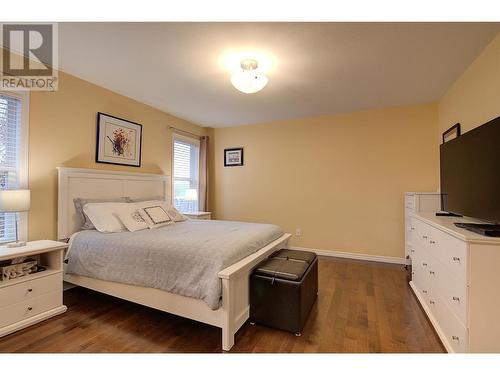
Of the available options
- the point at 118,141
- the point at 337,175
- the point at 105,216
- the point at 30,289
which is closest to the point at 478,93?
the point at 337,175

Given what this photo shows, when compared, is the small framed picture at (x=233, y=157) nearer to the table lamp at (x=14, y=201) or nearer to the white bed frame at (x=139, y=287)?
the white bed frame at (x=139, y=287)

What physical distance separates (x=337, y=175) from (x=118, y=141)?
327cm

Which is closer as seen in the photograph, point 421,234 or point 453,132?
point 421,234

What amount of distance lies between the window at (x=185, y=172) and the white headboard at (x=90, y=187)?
26.4 inches

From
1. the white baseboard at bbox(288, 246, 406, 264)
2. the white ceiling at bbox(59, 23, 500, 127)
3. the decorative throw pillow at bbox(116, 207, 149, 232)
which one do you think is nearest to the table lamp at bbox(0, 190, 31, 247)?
the decorative throw pillow at bbox(116, 207, 149, 232)

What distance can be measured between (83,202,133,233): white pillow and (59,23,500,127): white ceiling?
1430 millimetres

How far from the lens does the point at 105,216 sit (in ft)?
8.11

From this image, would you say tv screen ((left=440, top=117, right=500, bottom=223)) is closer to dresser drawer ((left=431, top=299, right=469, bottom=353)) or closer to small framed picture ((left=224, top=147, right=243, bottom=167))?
dresser drawer ((left=431, top=299, right=469, bottom=353))

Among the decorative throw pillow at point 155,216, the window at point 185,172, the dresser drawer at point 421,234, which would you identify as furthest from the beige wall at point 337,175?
the decorative throw pillow at point 155,216

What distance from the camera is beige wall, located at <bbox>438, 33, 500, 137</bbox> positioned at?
1.91 m

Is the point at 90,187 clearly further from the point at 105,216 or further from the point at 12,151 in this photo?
the point at 12,151

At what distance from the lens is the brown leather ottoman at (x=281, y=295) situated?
1.81 m

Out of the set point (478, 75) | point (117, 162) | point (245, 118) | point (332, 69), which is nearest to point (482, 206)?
point (478, 75)
